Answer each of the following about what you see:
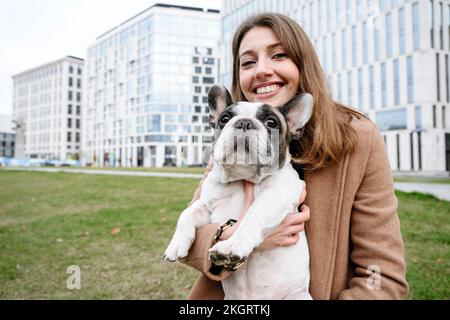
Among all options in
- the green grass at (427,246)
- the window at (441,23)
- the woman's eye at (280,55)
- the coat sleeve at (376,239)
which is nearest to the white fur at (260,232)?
the coat sleeve at (376,239)

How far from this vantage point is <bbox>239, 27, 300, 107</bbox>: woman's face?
2141mm

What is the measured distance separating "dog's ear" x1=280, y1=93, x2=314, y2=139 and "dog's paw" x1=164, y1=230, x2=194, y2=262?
910 millimetres

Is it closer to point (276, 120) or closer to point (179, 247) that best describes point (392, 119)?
point (276, 120)

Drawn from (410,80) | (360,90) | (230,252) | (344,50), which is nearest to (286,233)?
(230,252)

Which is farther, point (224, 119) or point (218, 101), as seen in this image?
point (218, 101)

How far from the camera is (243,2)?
34.4ft

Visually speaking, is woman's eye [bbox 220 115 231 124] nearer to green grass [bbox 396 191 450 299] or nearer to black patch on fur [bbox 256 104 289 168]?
black patch on fur [bbox 256 104 289 168]

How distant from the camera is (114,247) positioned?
21.3 ft

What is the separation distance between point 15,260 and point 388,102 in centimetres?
3693

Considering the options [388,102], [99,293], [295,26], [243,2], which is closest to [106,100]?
[243,2]

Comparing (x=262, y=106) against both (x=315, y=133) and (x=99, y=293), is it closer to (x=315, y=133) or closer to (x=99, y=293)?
(x=315, y=133)

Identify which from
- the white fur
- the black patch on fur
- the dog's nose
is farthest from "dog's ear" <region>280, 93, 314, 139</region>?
the dog's nose

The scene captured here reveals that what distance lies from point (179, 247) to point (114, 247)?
5.20m

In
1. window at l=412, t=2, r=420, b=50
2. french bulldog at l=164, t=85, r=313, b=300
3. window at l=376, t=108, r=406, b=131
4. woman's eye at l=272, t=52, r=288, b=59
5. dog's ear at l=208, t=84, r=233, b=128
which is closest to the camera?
french bulldog at l=164, t=85, r=313, b=300
